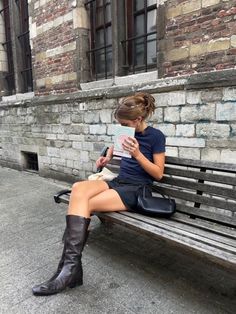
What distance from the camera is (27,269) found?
2496mm

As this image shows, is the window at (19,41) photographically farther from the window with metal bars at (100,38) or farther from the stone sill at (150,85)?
the window with metal bars at (100,38)

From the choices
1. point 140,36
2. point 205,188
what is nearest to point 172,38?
point 140,36

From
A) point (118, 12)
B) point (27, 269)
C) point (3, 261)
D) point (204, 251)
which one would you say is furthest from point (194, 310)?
point (118, 12)

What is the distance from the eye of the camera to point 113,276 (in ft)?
7.77

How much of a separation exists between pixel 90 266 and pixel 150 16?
11.2 feet

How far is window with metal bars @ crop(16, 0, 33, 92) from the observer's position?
645 centimetres

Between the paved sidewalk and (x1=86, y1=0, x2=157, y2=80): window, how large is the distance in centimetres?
250

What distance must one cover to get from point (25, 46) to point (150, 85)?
165 inches

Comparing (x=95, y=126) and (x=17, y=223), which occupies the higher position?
(x=95, y=126)

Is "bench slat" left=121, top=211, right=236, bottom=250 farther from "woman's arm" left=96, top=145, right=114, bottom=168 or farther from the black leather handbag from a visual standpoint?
"woman's arm" left=96, top=145, right=114, bottom=168

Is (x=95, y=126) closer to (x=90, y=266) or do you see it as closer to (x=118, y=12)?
(x=118, y=12)

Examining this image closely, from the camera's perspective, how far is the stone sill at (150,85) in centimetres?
306

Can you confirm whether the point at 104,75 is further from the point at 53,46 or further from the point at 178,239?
the point at 178,239

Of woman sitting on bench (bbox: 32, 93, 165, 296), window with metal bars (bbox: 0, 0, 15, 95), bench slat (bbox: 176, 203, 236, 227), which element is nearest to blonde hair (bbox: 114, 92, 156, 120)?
woman sitting on bench (bbox: 32, 93, 165, 296)
